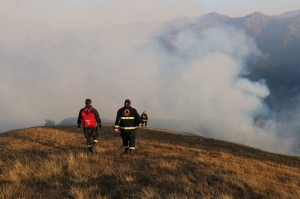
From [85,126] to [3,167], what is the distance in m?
4.27

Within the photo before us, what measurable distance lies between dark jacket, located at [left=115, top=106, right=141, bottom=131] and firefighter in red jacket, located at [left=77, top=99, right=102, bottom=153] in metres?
0.98

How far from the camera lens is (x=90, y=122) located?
Answer: 11.7 metres

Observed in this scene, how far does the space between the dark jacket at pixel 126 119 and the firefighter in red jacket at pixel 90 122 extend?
3.21 ft

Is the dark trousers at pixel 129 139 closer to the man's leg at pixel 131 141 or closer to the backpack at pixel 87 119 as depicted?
the man's leg at pixel 131 141

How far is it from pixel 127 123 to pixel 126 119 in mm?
178

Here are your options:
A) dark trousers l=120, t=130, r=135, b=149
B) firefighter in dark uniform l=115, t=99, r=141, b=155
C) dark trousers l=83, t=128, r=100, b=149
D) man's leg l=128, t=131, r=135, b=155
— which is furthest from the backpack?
man's leg l=128, t=131, r=135, b=155

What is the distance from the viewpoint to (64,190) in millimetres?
5797

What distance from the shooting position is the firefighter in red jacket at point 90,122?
11.7m

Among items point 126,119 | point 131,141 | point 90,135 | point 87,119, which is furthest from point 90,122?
point 131,141

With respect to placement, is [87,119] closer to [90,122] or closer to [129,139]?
[90,122]

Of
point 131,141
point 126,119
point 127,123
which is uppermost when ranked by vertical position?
point 126,119

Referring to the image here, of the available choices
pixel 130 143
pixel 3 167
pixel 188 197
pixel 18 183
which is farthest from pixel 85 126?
pixel 188 197

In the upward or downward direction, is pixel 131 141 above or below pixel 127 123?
below

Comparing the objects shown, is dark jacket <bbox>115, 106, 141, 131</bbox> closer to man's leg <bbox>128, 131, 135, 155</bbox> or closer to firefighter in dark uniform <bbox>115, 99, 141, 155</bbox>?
firefighter in dark uniform <bbox>115, 99, 141, 155</bbox>
